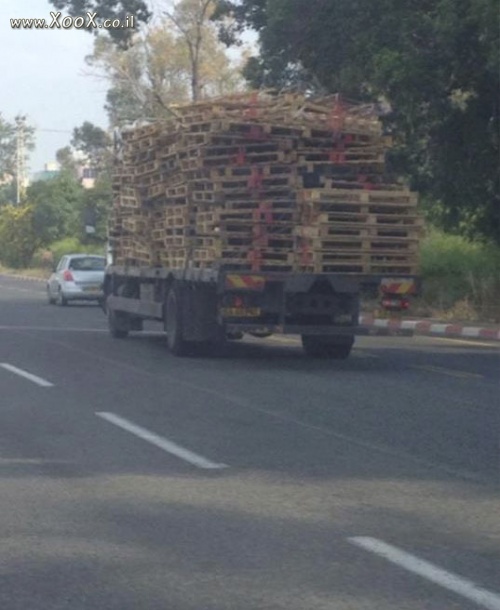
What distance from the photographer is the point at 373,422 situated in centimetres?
1353

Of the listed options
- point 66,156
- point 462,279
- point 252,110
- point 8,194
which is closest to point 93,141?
point 8,194

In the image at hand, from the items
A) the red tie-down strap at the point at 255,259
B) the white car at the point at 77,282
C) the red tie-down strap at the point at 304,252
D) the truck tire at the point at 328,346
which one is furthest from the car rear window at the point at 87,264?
the red tie-down strap at the point at 304,252

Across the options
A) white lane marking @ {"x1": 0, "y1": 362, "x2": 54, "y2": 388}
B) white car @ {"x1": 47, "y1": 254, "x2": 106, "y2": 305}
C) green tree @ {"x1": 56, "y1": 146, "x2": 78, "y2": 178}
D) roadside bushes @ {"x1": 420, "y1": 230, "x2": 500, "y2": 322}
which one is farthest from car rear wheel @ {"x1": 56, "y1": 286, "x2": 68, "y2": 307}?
green tree @ {"x1": 56, "y1": 146, "x2": 78, "y2": 178}

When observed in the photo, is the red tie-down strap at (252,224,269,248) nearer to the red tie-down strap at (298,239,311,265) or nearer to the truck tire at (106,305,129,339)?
the red tie-down strap at (298,239,311,265)

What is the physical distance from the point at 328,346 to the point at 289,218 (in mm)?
2455

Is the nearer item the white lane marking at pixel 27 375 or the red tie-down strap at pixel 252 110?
the white lane marking at pixel 27 375

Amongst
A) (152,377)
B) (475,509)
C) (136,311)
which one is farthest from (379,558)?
(136,311)

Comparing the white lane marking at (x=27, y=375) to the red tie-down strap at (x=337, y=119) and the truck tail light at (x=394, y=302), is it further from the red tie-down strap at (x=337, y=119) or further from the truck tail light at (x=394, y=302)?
the red tie-down strap at (x=337, y=119)

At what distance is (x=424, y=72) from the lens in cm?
2445

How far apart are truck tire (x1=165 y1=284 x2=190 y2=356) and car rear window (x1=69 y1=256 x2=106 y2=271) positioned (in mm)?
18303

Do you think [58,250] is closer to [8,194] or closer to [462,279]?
[8,194]

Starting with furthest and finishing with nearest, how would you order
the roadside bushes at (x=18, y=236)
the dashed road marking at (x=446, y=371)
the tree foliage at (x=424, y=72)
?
the roadside bushes at (x=18, y=236), the tree foliage at (x=424, y=72), the dashed road marking at (x=446, y=371)

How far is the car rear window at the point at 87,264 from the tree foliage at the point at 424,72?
397 inches

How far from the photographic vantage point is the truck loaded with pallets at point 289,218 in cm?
1881
